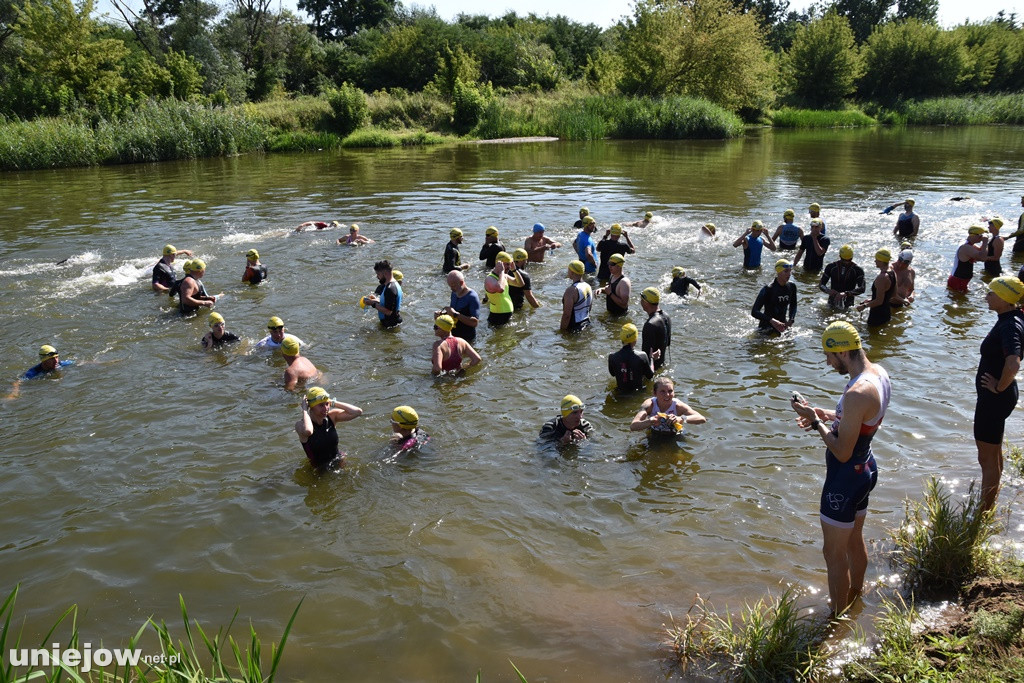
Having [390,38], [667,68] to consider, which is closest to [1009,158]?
[667,68]

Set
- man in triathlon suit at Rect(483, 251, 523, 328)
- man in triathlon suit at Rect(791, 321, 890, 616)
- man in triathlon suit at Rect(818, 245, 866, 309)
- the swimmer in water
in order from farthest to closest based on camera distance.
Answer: the swimmer in water
man in triathlon suit at Rect(818, 245, 866, 309)
man in triathlon suit at Rect(483, 251, 523, 328)
man in triathlon suit at Rect(791, 321, 890, 616)

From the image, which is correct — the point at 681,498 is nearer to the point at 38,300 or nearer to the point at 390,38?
the point at 38,300

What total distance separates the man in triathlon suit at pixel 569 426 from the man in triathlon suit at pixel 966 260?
9.86 meters

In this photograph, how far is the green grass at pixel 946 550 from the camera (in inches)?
216

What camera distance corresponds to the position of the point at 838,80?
6378cm

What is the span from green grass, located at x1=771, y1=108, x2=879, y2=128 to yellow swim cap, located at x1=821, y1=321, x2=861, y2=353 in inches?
2334

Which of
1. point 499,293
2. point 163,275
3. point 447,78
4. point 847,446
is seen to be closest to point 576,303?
point 499,293

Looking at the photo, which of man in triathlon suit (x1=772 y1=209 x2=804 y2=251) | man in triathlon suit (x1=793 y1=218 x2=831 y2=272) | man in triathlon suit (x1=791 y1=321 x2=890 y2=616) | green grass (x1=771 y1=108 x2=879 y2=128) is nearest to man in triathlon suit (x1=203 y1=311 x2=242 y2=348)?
man in triathlon suit (x1=791 y1=321 x2=890 y2=616)

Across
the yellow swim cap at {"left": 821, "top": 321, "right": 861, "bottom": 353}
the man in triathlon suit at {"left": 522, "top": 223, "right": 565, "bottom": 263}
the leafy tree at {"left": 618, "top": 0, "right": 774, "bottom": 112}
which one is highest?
the leafy tree at {"left": 618, "top": 0, "right": 774, "bottom": 112}

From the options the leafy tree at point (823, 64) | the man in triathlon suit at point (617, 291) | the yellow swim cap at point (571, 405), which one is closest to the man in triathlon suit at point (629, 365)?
the yellow swim cap at point (571, 405)

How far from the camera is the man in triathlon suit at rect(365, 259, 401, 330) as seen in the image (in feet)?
41.4

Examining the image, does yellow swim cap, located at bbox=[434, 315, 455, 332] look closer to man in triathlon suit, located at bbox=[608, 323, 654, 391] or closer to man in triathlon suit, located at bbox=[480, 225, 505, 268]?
man in triathlon suit, located at bbox=[608, 323, 654, 391]

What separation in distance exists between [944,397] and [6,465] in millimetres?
12201

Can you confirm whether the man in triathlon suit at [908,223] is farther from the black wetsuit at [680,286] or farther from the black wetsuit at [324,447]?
the black wetsuit at [324,447]
